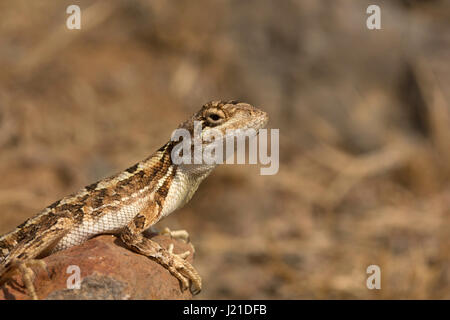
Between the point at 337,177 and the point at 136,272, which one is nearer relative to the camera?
the point at 136,272

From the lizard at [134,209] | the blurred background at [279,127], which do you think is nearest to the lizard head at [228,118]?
the lizard at [134,209]

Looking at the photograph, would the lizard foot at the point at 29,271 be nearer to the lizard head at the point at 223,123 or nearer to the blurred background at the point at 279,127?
the lizard head at the point at 223,123

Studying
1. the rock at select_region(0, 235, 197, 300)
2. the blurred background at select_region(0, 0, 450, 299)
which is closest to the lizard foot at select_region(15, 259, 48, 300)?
the rock at select_region(0, 235, 197, 300)

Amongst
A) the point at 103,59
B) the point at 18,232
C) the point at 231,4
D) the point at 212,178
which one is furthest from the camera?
the point at 103,59

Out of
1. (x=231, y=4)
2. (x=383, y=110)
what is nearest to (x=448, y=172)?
(x=383, y=110)

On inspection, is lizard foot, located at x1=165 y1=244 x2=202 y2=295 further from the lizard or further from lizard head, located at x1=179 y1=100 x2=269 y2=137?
lizard head, located at x1=179 y1=100 x2=269 y2=137

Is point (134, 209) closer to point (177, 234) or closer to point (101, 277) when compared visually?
point (177, 234)

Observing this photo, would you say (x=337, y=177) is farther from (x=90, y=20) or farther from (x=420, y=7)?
(x=90, y=20)
